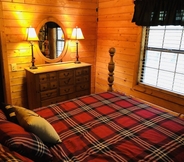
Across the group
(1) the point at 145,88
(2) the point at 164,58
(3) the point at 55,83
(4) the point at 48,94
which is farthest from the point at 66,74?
(2) the point at 164,58

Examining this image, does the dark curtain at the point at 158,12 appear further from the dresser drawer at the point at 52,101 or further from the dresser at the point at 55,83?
the dresser drawer at the point at 52,101

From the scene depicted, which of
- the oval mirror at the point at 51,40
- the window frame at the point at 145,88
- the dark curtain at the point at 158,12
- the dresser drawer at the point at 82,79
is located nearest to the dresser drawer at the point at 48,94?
the dresser drawer at the point at 82,79

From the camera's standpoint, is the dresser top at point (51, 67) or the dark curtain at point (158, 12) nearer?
the dark curtain at point (158, 12)

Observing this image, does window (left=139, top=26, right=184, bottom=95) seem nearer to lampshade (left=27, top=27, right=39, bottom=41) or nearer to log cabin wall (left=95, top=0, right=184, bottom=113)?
log cabin wall (left=95, top=0, right=184, bottom=113)

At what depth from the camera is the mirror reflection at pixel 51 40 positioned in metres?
3.17

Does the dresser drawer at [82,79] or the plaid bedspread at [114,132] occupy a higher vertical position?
the dresser drawer at [82,79]

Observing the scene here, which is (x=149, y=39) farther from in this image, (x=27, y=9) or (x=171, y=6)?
(x=27, y=9)

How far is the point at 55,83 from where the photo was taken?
301 centimetres

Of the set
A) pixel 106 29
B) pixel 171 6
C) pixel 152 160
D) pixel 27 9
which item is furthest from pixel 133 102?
pixel 27 9

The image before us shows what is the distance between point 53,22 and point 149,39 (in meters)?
1.76

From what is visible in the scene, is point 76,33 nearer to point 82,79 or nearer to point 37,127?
point 82,79

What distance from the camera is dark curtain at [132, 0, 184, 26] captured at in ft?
7.85

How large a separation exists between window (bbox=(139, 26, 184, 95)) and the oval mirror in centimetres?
158

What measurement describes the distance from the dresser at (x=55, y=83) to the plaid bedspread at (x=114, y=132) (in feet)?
2.92
